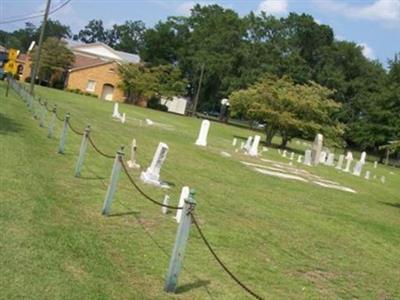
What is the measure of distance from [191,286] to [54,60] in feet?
223

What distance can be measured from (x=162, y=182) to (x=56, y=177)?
2.87 metres

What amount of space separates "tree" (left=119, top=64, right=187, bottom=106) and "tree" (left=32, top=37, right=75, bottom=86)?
6.83 metres

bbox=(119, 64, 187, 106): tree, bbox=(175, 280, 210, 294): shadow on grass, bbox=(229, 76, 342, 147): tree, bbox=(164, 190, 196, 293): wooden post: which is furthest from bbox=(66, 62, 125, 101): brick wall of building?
bbox=(164, 190, 196, 293): wooden post

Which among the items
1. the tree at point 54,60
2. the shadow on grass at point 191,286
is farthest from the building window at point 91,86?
the shadow on grass at point 191,286

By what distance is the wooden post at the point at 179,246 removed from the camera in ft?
22.0

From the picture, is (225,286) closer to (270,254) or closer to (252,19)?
(270,254)

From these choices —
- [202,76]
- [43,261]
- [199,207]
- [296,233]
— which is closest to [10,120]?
[199,207]

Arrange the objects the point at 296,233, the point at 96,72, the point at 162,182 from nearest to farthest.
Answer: the point at 296,233 → the point at 162,182 → the point at 96,72

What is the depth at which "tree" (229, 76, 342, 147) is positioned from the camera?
41.7 meters

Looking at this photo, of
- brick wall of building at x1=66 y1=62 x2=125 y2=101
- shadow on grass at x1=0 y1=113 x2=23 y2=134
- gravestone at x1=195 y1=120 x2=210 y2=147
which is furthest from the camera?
brick wall of building at x1=66 y1=62 x2=125 y2=101

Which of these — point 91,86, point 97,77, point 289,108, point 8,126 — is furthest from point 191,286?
point 91,86

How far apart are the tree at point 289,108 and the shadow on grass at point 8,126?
2284cm

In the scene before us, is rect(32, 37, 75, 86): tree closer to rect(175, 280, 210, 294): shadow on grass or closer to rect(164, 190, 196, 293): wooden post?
rect(175, 280, 210, 294): shadow on grass

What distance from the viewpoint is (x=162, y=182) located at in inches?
573
